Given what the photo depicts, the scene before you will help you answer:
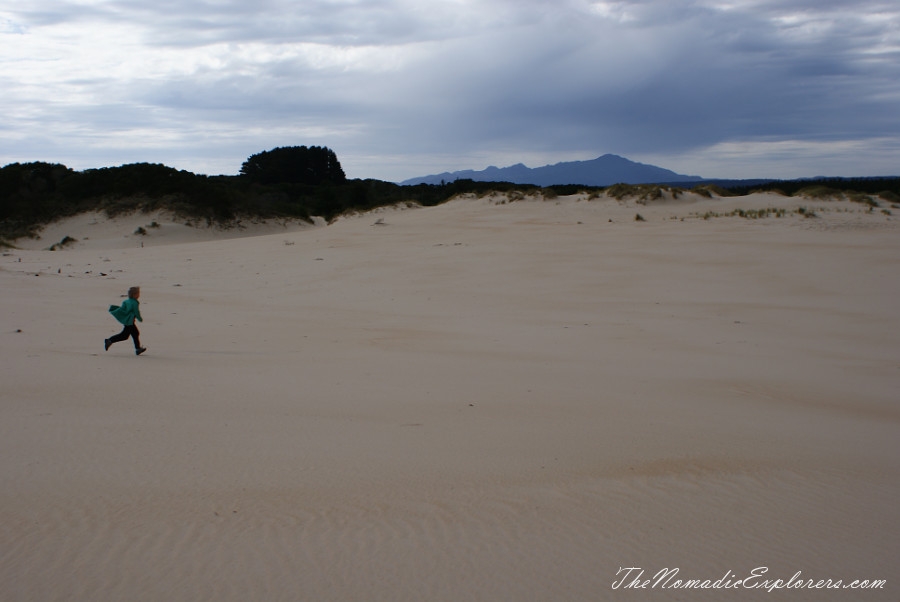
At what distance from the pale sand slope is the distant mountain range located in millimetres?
122579

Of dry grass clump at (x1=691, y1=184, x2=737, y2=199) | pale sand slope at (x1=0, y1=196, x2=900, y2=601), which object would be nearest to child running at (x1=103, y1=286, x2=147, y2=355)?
pale sand slope at (x1=0, y1=196, x2=900, y2=601)

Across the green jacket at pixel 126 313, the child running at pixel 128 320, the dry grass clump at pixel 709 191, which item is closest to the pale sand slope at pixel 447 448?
the child running at pixel 128 320

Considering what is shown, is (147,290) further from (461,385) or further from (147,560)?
(147,560)

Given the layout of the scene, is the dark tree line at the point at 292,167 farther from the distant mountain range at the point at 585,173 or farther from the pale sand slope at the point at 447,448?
the distant mountain range at the point at 585,173

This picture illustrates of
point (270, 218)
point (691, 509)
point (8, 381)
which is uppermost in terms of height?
point (270, 218)

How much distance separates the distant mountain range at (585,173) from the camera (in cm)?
13412

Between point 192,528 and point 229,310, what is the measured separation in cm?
776

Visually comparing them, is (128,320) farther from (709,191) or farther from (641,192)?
(709,191)

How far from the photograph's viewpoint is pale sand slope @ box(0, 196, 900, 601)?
277 centimetres

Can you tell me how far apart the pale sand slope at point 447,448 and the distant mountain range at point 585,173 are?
122579mm

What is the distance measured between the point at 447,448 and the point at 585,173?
148753 mm

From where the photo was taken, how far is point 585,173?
147 metres

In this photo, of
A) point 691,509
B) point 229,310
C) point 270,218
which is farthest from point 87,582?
point 270,218

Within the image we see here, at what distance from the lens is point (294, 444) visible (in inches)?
159
